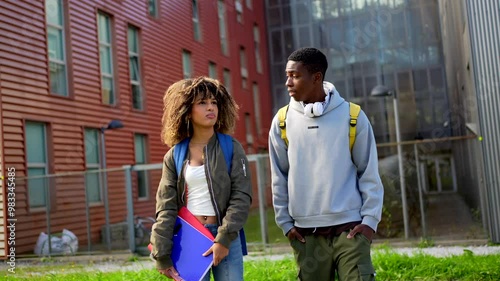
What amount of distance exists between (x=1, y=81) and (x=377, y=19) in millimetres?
10046

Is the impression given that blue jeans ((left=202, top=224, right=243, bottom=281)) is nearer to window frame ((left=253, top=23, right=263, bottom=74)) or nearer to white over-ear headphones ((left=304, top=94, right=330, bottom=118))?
white over-ear headphones ((left=304, top=94, right=330, bottom=118))

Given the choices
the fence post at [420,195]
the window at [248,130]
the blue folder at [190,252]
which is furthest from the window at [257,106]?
the blue folder at [190,252]

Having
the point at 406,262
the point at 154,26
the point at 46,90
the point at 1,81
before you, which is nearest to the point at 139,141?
the point at 154,26

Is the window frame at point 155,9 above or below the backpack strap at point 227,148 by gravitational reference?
above

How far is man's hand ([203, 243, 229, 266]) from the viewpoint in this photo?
9.00 ft

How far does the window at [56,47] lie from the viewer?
10586 millimetres

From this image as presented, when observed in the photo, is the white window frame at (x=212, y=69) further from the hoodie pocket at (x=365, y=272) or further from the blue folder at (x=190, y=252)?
the hoodie pocket at (x=365, y=272)

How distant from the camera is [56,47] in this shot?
10773 mm

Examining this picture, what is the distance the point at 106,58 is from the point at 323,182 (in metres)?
10.4

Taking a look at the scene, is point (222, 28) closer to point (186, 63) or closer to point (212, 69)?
point (212, 69)

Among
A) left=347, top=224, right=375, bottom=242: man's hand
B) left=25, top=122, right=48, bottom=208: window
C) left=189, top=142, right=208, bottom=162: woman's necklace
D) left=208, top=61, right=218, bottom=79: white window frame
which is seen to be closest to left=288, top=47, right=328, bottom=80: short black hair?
left=189, top=142, right=208, bottom=162: woman's necklace

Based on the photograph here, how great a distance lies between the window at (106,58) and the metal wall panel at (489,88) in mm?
7139

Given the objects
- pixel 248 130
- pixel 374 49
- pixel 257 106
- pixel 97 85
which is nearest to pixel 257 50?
pixel 257 106

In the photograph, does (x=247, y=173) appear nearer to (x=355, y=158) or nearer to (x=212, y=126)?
(x=212, y=126)
